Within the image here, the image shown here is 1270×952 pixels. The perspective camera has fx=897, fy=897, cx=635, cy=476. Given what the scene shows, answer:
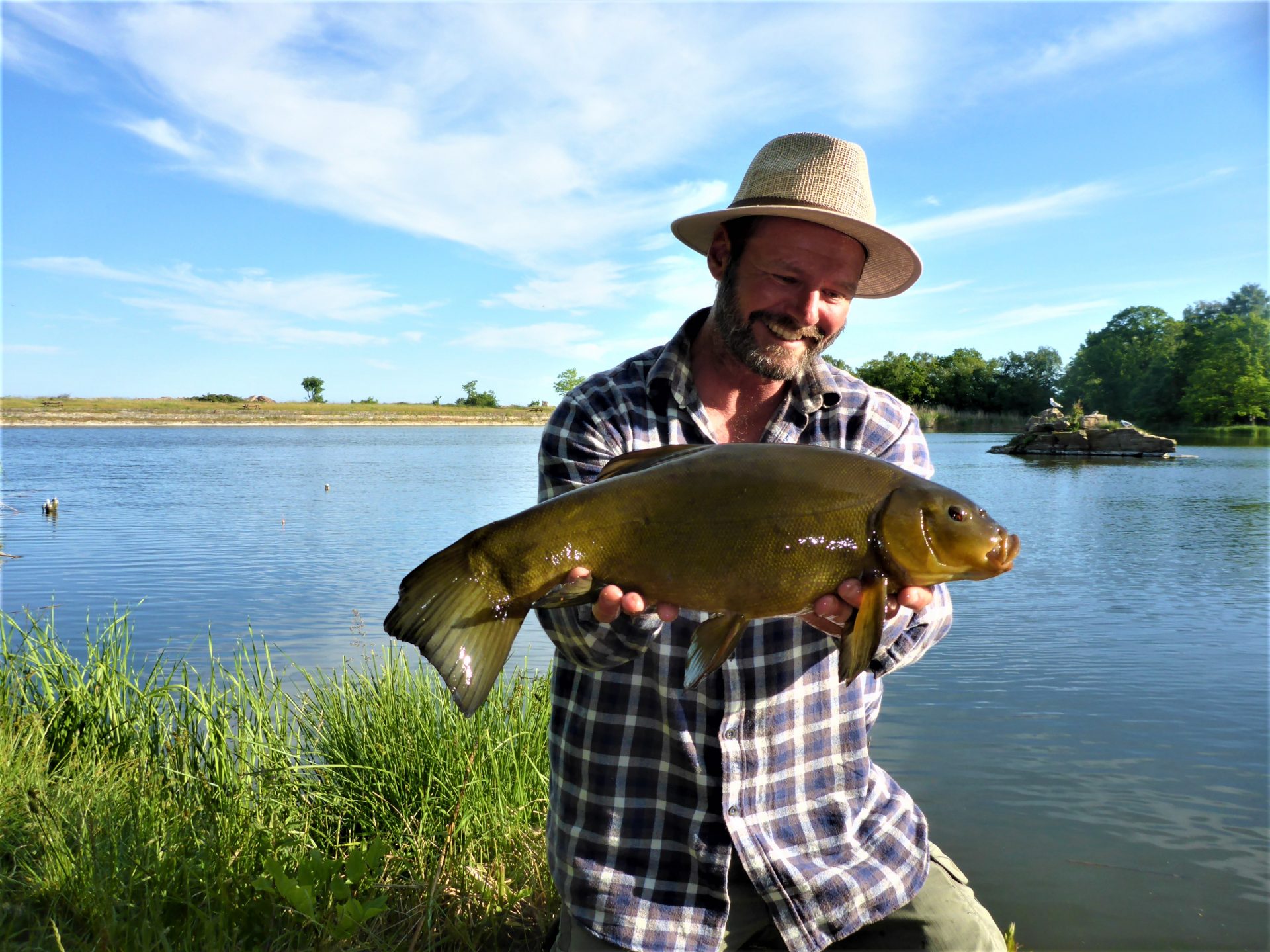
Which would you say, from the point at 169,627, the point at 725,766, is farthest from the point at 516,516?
the point at 169,627

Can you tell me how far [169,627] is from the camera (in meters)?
10.2

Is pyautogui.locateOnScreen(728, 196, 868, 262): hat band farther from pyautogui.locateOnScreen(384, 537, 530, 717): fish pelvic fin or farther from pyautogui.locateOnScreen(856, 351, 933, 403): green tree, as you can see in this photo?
pyautogui.locateOnScreen(856, 351, 933, 403): green tree

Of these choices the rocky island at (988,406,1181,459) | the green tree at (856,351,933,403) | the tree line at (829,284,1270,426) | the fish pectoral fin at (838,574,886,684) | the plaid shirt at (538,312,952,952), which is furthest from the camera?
the green tree at (856,351,933,403)

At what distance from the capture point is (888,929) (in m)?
2.67

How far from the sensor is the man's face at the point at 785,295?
2.99 metres

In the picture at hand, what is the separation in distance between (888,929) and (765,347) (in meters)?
1.83

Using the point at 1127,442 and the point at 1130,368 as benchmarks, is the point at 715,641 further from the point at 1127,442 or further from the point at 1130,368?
the point at 1130,368

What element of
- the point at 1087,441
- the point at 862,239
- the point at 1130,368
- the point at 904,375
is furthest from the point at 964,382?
the point at 862,239

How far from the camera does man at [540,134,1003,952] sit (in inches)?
100

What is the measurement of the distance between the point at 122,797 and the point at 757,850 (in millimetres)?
2964

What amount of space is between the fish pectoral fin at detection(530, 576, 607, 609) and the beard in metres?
1.08

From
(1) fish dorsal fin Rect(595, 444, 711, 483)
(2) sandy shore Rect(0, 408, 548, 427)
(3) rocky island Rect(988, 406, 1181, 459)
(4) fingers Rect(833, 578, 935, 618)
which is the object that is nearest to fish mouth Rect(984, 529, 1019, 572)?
(4) fingers Rect(833, 578, 935, 618)

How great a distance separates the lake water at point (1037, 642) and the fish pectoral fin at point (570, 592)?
403 centimetres

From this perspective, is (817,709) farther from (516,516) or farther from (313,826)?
(313,826)
